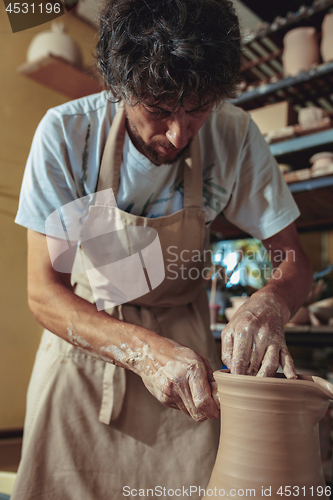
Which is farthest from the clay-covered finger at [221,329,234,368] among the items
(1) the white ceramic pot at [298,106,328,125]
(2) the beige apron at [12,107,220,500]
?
(1) the white ceramic pot at [298,106,328,125]

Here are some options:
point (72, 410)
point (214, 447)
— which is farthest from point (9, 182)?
point (214, 447)

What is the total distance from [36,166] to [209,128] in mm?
494

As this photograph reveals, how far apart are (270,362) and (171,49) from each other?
0.62 meters

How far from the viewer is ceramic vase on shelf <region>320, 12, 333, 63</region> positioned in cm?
202

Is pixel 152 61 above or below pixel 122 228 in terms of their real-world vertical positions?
above

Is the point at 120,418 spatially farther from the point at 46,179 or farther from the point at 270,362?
the point at 46,179

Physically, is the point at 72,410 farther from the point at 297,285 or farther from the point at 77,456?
the point at 297,285

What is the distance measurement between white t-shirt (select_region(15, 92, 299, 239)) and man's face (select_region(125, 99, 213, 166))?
0.09 meters

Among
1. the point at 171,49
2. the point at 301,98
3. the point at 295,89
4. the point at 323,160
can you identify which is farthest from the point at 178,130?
the point at 301,98

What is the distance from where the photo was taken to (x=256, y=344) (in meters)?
0.81

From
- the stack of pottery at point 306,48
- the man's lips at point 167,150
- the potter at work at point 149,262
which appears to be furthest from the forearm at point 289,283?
the stack of pottery at point 306,48

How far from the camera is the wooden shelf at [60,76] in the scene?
261cm

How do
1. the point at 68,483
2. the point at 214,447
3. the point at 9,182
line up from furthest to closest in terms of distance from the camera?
the point at 9,182, the point at 214,447, the point at 68,483

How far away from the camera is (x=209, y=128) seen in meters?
1.17
